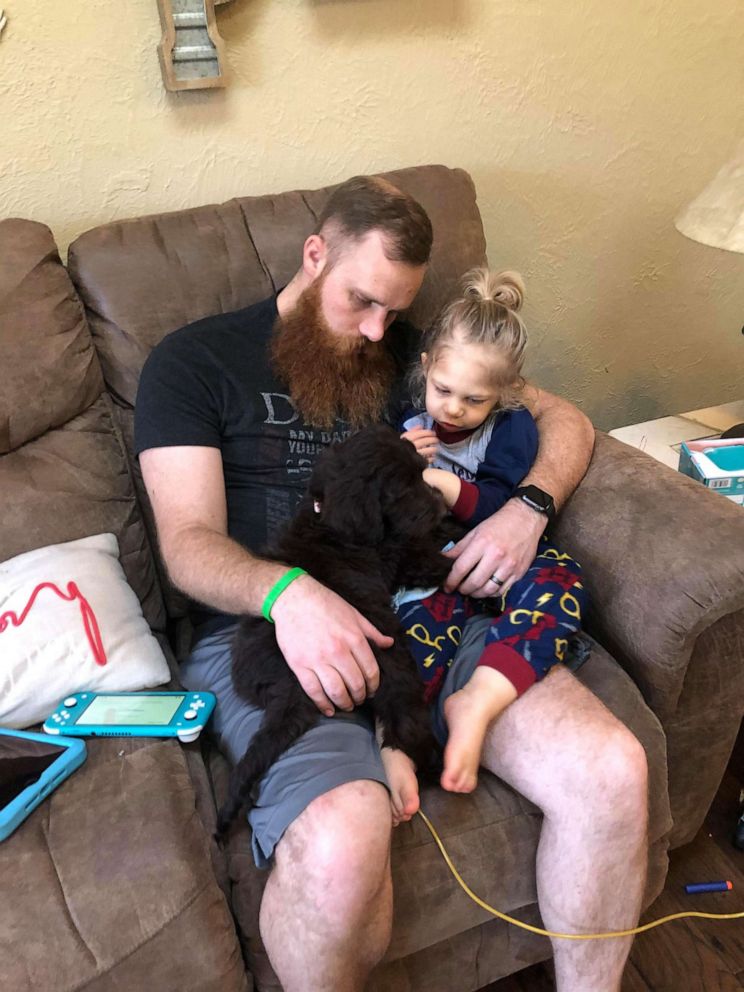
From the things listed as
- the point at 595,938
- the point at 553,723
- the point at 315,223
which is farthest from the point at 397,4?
the point at 595,938

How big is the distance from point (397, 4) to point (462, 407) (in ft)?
3.09

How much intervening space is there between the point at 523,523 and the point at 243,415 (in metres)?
0.54

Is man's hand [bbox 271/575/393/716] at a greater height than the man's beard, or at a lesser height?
lesser

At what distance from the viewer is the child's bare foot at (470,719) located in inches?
44.4

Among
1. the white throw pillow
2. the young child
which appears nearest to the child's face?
the young child

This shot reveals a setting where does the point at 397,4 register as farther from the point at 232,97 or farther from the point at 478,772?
Answer: the point at 478,772

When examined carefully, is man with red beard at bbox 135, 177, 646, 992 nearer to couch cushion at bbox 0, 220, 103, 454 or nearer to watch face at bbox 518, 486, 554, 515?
watch face at bbox 518, 486, 554, 515

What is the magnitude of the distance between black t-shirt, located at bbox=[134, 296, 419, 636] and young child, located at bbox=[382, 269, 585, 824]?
23cm

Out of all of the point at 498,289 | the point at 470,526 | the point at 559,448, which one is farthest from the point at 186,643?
the point at 498,289

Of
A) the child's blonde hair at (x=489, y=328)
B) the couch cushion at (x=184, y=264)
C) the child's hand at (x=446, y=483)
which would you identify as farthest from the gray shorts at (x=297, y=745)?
the couch cushion at (x=184, y=264)

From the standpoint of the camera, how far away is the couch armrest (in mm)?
1243

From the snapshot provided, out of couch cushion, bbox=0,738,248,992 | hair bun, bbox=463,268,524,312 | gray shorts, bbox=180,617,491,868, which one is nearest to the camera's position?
couch cushion, bbox=0,738,248,992

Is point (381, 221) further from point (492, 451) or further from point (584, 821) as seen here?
point (584, 821)

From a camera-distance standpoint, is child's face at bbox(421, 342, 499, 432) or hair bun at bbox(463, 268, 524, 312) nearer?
child's face at bbox(421, 342, 499, 432)
